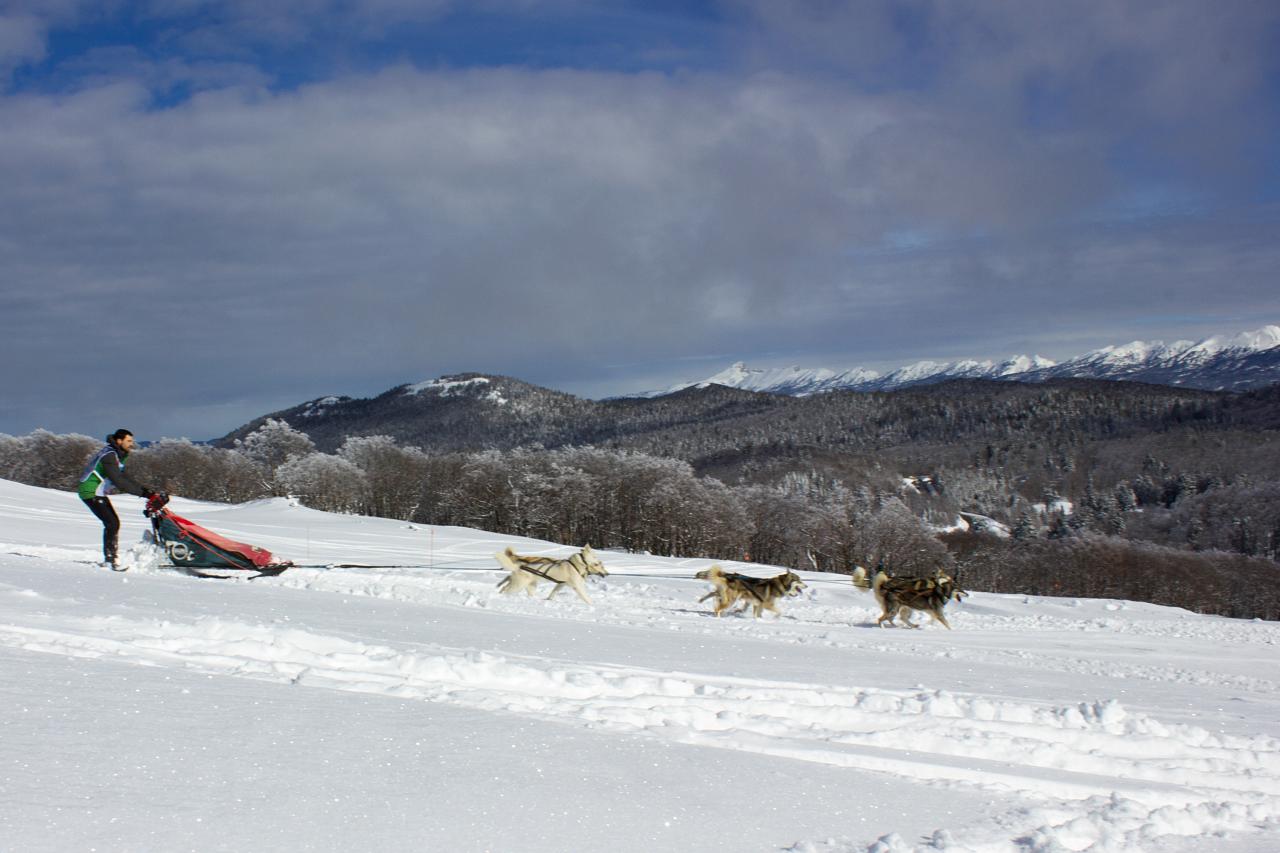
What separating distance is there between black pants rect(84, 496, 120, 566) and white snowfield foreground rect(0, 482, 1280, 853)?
0.78 meters

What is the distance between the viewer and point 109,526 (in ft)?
38.6

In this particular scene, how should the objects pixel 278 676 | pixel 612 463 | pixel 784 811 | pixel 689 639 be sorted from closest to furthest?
pixel 784 811, pixel 278 676, pixel 689 639, pixel 612 463

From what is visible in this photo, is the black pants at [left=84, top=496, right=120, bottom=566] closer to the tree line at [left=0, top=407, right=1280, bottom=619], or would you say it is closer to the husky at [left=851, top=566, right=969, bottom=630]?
the husky at [left=851, top=566, right=969, bottom=630]

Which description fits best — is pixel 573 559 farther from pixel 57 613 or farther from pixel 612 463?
pixel 612 463

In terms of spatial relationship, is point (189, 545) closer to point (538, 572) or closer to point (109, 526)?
point (109, 526)

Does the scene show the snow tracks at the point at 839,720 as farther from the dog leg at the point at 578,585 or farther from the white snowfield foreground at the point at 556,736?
the dog leg at the point at 578,585

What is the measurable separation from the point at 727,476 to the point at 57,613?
17302 centimetres

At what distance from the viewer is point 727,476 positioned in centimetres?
17888

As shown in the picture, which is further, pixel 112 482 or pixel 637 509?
pixel 637 509

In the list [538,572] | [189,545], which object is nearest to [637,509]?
[538,572]

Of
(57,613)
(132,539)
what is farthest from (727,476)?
(57,613)

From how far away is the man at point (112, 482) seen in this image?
38.6 ft

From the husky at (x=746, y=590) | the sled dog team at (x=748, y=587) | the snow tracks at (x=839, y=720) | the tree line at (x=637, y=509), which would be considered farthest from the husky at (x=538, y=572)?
the tree line at (x=637, y=509)

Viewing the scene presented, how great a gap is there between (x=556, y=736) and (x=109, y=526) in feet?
31.1
